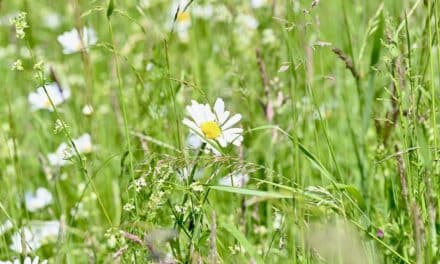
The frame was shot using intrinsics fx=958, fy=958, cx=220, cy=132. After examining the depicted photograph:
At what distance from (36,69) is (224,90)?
1.33 metres

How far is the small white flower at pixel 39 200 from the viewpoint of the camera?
2.36m

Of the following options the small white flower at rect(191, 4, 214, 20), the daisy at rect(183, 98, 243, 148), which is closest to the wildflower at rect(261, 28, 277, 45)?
the small white flower at rect(191, 4, 214, 20)

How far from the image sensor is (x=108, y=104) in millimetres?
3115

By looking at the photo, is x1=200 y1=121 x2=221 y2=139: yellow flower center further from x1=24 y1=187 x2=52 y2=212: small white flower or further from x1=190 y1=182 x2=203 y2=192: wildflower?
x1=24 y1=187 x2=52 y2=212: small white flower

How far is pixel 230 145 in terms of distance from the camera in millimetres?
1950

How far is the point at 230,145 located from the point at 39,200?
673 millimetres

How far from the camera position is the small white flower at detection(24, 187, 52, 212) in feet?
7.74

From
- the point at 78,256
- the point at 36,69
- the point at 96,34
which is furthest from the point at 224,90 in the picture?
the point at 36,69

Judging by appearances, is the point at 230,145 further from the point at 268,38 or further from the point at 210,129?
the point at 268,38

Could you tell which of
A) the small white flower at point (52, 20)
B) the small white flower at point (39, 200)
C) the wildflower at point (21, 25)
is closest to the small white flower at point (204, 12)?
the small white flower at point (52, 20)

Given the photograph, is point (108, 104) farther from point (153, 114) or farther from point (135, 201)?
point (135, 201)

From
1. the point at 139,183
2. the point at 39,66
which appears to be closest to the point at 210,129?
the point at 139,183

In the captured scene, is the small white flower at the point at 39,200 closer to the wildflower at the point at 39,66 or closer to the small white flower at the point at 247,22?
the wildflower at the point at 39,66

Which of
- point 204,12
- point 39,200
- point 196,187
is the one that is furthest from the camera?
point 204,12
